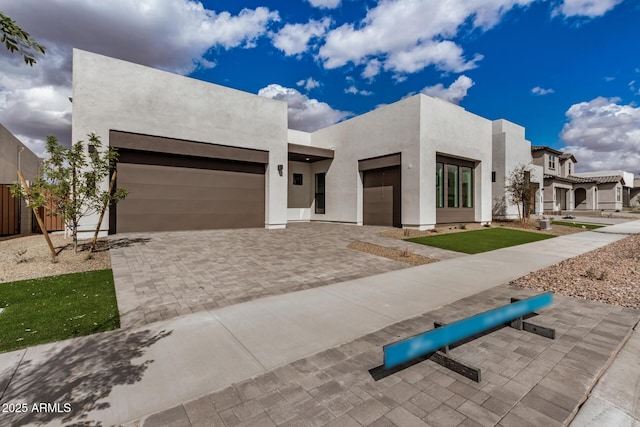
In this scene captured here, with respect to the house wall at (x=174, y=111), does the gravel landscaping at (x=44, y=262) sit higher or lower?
lower

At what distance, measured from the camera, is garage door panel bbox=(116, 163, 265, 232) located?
13.1 m

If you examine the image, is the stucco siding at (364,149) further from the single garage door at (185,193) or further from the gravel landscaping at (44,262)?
the gravel landscaping at (44,262)

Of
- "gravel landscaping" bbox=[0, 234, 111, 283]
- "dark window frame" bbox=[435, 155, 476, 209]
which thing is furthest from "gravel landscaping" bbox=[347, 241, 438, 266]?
"dark window frame" bbox=[435, 155, 476, 209]

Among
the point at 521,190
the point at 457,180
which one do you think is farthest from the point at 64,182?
the point at 521,190

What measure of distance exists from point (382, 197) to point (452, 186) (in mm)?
4557

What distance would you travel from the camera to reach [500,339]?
3887 millimetres

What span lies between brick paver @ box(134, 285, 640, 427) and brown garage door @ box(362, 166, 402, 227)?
1399 centimetres

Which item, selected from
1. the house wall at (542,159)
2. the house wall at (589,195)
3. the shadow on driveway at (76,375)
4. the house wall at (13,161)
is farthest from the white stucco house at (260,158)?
the house wall at (589,195)

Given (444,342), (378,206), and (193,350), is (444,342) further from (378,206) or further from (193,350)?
(378,206)

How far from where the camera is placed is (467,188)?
65.8 ft

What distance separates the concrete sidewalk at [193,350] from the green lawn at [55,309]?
1.38 feet

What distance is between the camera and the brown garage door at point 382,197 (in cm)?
1778

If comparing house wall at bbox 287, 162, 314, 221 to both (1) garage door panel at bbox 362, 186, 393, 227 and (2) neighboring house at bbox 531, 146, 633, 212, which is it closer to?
(1) garage door panel at bbox 362, 186, 393, 227

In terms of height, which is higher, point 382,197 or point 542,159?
point 542,159
